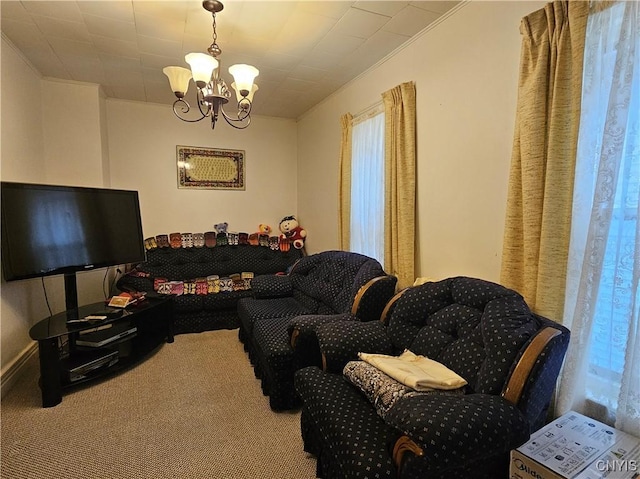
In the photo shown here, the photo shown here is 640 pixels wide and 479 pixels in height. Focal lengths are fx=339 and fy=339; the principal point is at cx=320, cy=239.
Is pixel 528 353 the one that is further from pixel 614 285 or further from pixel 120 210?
pixel 120 210

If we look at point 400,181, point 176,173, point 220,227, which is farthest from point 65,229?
point 400,181

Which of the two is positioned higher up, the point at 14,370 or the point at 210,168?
the point at 210,168

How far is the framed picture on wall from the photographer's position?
172 inches

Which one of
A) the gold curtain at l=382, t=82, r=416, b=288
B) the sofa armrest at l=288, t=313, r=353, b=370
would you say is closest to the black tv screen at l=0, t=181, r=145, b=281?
the sofa armrest at l=288, t=313, r=353, b=370

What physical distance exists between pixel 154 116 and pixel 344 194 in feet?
8.68

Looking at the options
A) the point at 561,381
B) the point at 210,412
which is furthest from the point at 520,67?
the point at 210,412

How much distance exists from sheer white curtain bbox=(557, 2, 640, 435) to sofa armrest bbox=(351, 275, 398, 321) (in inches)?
41.9

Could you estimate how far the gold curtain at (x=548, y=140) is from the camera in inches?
59.9

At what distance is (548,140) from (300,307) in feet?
7.47

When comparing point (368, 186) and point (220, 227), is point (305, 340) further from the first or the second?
point (220, 227)

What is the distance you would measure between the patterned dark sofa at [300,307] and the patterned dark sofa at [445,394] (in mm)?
370

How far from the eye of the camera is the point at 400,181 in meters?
2.60

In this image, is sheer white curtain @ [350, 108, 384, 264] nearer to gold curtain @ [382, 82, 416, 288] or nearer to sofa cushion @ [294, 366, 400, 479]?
gold curtain @ [382, 82, 416, 288]

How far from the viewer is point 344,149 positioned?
3441mm
